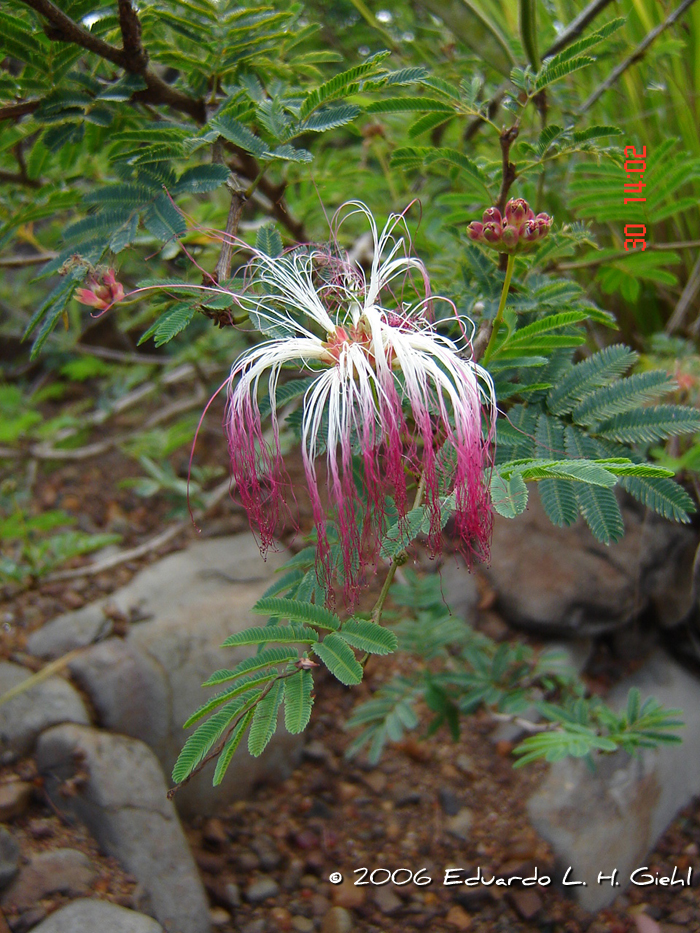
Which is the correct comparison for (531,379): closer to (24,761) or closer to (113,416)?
(24,761)

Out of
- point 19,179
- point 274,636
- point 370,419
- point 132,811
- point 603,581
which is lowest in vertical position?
point 603,581

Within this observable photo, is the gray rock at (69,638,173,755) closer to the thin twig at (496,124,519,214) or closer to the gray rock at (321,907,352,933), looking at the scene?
the gray rock at (321,907,352,933)

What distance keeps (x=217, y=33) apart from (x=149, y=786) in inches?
66.4

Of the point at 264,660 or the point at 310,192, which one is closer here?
the point at 264,660

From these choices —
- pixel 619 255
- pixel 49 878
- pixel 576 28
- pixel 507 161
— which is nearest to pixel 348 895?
pixel 49 878

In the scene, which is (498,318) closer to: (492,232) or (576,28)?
(492,232)

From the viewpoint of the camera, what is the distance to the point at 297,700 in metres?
1.04

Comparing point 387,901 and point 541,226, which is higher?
point 541,226

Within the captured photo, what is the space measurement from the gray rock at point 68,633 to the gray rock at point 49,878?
621 mm

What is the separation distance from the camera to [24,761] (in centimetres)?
168

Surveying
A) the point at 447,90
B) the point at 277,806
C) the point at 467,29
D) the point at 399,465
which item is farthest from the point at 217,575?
the point at 467,29

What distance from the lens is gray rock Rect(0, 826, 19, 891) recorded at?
1.38 m

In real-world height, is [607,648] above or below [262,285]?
below

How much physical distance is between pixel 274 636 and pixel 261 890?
0.92m
